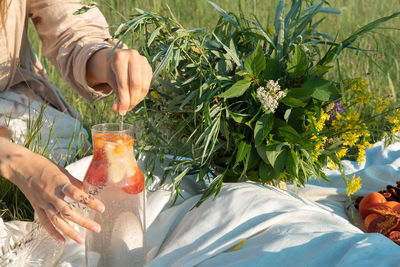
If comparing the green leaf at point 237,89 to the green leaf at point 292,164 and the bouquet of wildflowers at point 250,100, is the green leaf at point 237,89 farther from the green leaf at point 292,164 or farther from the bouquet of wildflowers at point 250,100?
the green leaf at point 292,164

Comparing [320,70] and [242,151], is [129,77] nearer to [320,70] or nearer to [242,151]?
[242,151]

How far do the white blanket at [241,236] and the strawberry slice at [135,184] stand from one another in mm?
219

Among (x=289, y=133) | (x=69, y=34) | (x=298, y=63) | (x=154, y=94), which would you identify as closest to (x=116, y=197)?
(x=154, y=94)

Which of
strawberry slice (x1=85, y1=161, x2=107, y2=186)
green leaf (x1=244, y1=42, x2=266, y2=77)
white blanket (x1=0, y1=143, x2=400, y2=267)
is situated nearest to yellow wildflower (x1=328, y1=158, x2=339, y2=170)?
white blanket (x1=0, y1=143, x2=400, y2=267)

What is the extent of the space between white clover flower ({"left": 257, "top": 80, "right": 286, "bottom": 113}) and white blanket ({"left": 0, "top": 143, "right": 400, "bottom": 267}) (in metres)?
0.26

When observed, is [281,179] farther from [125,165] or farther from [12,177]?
[12,177]

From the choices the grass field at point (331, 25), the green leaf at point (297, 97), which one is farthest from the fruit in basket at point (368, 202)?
the grass field at point (331, 25)

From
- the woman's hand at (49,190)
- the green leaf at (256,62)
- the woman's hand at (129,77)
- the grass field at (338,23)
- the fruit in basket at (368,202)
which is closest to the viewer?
the woman's hand at (49,190)

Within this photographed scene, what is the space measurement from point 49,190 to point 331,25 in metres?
3.66

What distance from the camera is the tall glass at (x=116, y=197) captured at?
123 centimetres

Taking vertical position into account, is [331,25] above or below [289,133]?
below

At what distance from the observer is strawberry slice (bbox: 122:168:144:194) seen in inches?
49.5

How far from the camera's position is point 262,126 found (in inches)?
60.0

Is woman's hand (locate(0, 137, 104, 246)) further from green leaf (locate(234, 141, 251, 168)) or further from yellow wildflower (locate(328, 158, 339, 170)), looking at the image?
yellow wildflower (locate(328, 158, 339, 170))
